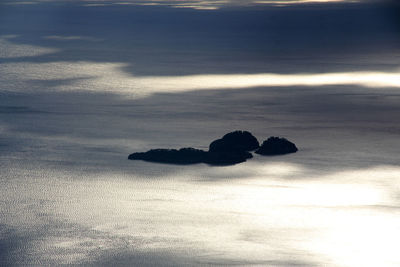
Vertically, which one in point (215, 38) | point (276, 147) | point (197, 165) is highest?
point (215, 38)

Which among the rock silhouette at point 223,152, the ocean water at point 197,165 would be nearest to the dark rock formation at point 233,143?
the rock silhouette at point 223,152

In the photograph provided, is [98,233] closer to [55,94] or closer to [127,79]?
[55,94]

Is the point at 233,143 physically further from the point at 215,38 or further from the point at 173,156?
the point at 215,38

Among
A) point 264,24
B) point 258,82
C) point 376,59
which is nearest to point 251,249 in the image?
point 258,82

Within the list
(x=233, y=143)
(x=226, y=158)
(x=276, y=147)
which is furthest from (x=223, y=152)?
(x=276, y=147)

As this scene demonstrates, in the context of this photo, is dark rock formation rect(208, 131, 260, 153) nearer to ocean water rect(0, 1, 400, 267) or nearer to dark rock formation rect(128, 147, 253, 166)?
dark rock formation rect(128, 147, 253, 166)

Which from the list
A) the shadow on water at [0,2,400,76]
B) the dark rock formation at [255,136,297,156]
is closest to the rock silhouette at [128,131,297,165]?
the dark rock formation at [255,136,297,156]

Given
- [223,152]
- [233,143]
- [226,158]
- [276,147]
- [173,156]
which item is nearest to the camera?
[226,158]
